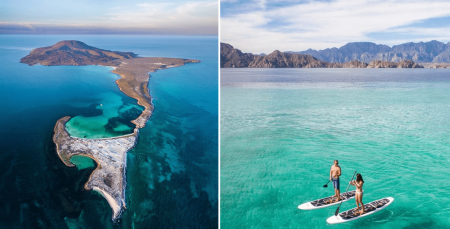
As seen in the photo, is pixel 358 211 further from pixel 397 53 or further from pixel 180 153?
pixel 397 53

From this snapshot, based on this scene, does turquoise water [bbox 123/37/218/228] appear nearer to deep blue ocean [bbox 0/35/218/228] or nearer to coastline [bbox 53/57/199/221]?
deep blue ocean [bbox 0/35/218/228]

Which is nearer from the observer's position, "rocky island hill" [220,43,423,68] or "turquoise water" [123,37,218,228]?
"turquoise water" [123,37,218,228]

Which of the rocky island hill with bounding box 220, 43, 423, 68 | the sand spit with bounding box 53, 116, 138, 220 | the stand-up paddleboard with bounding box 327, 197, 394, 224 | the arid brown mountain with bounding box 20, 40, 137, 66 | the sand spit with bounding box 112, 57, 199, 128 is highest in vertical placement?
the rocky island hill with bounding box 220, 43, 423, 68

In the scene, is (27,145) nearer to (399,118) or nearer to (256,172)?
(256,172)

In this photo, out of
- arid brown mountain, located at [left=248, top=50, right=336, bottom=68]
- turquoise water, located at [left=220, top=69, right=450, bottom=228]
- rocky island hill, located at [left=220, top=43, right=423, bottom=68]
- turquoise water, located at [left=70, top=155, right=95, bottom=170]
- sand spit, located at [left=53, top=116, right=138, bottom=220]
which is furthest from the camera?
arid brown mountain, located at [left=248, top=50, right=336, bottom=68]

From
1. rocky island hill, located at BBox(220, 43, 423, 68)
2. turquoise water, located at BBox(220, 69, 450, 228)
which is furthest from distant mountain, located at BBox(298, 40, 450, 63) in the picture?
turquoise water, located at BBox(220, 69, 450, 228)

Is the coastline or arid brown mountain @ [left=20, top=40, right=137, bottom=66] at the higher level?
arid brown mountain @ [left=20, top=40, right=137, bottom=66]

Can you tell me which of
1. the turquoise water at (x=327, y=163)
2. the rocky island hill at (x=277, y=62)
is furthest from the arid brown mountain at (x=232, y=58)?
the turquoise water at (x=327, y=163)
